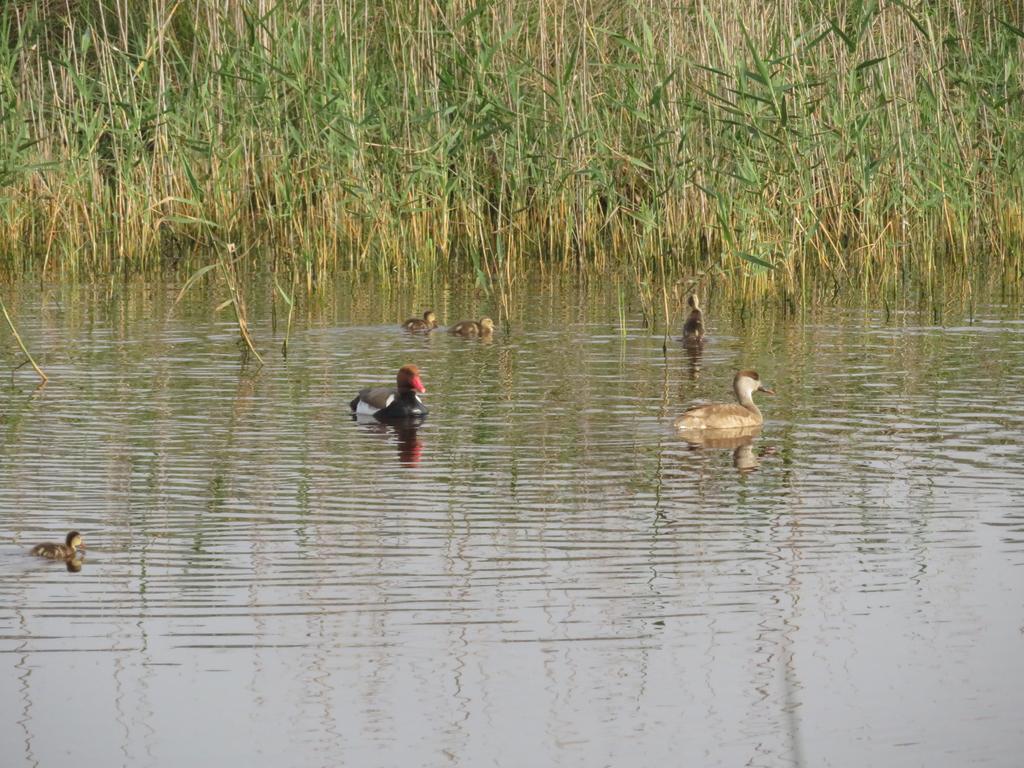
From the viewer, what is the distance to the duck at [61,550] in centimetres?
683

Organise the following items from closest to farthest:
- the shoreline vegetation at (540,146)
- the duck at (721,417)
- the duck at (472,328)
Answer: the duck at (721,417)
the duck at (472,328)
the shoreline vegetation at (540,146)

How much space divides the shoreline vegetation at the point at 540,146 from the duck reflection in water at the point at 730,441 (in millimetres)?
3752

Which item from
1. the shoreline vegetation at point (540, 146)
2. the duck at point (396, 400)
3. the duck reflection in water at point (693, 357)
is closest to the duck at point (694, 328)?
the duck reflection in water at point (693, 357)

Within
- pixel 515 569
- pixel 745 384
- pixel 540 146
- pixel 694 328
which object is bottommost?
pixel 515 569

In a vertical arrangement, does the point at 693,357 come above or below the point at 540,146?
below

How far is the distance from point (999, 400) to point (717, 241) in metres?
5.14

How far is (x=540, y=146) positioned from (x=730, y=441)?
6.58 m

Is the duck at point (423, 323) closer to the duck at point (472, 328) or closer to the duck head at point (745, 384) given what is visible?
the duck at point (472, 328)

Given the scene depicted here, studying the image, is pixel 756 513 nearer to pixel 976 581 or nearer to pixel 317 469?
pixel 976 581

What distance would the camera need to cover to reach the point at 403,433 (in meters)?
9.66

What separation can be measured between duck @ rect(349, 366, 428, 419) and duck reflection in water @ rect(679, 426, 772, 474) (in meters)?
1.50

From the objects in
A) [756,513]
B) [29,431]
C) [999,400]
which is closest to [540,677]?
[756,513]

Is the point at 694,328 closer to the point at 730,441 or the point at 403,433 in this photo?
the point at 730,441

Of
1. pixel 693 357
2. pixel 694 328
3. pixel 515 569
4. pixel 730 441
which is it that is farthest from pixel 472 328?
pixel 515 569
